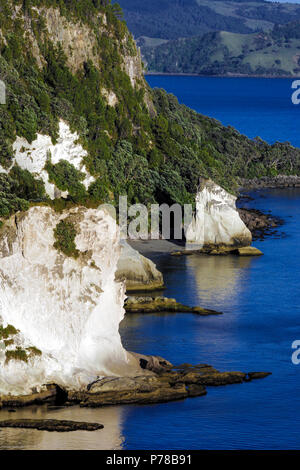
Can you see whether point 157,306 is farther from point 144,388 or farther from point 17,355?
point 17,355

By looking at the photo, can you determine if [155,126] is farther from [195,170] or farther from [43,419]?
[43,419]

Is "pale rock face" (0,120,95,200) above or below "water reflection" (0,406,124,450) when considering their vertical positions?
above

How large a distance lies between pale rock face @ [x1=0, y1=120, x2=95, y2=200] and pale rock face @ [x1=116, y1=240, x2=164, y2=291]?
1587 centimetres

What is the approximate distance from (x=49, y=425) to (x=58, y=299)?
695cm

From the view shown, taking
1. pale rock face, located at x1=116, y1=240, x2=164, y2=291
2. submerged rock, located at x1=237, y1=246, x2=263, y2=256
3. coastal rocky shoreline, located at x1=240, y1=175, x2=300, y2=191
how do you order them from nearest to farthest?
pale rock face, located at x1=116, y1=240, x2=164, y2=291, submerged rock, located at x1=237, y1=246, x2=263, y2=256, coastal rocky shoreline, located at x1=240, y1=175, x2=300, y2=191

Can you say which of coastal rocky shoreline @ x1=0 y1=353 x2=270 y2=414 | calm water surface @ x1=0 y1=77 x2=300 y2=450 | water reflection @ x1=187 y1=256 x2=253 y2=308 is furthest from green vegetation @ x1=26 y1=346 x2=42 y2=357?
water reflection @ x1=187 y1=256 x2=253 y2=308

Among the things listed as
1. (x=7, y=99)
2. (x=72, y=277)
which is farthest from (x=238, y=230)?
(x=72, y=277)

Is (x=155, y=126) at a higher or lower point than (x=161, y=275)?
higher

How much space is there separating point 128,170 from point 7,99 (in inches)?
884

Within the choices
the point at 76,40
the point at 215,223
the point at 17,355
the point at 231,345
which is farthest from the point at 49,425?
the point at 76,40

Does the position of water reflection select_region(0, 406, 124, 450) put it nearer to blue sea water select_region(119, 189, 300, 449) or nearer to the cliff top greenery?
blue sea water select_region(119, 189, 300, 449)

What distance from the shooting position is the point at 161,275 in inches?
3391

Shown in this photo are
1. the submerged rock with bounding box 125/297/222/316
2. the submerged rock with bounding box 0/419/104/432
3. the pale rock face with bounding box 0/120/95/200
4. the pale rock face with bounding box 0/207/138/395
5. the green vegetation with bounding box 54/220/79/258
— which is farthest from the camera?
the pale rock face with bounding box 0/120/95/200

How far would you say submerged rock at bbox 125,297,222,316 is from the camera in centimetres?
7619
